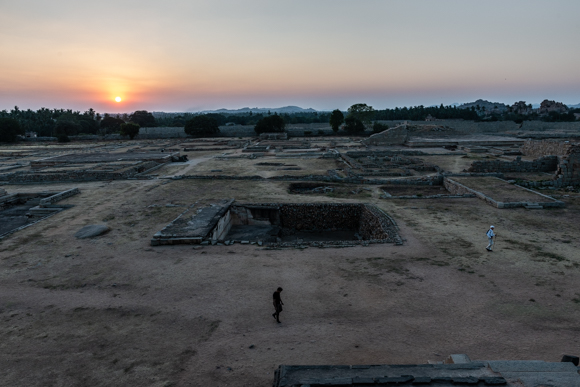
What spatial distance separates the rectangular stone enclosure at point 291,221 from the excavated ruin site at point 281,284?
0.09m

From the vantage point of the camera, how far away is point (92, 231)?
12.4 m

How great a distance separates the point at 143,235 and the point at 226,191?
7448 mm

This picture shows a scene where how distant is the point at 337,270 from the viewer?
920cm

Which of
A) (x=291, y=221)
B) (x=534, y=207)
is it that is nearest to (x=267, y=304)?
(x=291, y=221)

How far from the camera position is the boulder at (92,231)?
1215 centimetres

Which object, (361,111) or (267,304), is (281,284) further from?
(361,111)

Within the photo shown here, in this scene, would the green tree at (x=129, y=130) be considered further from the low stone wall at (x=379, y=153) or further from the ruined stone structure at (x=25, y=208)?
the ruined stone structure at (x=25, y=208)

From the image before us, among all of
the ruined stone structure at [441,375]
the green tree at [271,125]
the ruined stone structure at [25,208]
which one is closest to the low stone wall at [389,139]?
the green tree at [271,125]

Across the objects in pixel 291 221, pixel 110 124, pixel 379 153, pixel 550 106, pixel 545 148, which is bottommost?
pixel 291 221

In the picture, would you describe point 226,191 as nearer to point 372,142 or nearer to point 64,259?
point 64,259

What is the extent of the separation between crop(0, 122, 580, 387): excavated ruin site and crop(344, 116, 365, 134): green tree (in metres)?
47.6

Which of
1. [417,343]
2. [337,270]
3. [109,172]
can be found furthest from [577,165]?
[109,172]

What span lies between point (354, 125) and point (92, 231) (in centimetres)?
5810

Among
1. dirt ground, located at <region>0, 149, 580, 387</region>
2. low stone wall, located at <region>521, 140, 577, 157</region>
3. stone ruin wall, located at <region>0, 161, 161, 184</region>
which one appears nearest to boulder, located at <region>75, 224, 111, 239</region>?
dirt ground, located at <region>0, 149, 580, 387</region>
